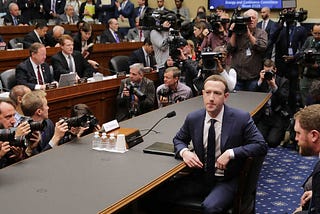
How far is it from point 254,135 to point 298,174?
81.6 inches

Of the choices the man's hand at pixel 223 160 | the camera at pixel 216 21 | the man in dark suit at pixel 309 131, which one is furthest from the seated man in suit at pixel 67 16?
the man in dark suit at pixel 309 131

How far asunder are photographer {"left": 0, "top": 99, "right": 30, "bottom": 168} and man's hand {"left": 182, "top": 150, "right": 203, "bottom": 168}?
3.34ft

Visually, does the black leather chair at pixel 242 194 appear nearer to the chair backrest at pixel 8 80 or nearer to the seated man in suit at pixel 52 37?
the chair backrest at pixel 8 80

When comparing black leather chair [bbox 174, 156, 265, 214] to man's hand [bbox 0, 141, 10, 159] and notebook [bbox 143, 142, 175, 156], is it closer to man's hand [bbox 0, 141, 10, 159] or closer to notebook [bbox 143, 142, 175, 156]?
notebook [bbox 143, 142, 175, 156]

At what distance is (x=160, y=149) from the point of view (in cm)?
340

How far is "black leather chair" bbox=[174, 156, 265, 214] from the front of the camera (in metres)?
3.09

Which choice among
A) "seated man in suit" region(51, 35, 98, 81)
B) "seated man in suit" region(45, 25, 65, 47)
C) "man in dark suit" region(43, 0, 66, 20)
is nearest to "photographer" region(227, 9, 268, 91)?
"seated man in suit" region(51, 35, 98, 81)

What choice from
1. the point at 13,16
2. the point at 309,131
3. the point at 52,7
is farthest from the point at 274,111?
the point at 52,7

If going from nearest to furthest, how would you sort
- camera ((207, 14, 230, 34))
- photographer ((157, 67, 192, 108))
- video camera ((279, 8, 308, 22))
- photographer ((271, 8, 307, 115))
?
photographer ((157, 67, 192, 108)), camera ((207, 14, 230, 34)), video camera ((279, 8, 308, 22)), photographer ((271, 8, 307, 115))

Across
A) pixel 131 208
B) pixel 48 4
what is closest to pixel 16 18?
pixel 48 4

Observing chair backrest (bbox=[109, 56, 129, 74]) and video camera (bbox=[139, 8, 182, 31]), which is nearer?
video camera (bbox=[139, 8, 182, 31])

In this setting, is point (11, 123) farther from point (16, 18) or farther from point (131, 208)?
point (16, 18)

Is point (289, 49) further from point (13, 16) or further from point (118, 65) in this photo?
point (13, 16)

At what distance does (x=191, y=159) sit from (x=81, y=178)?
0.75 meters
